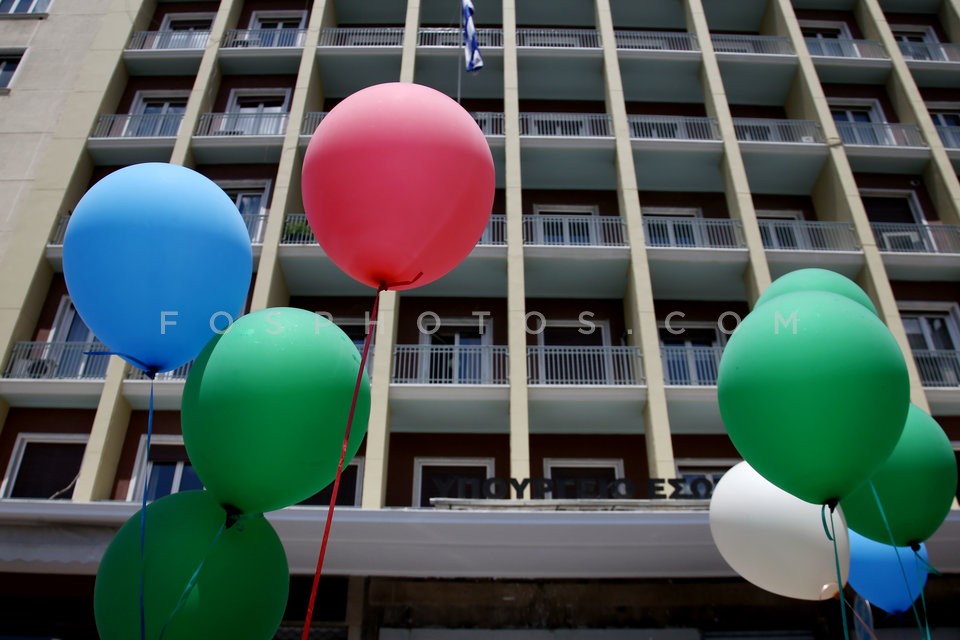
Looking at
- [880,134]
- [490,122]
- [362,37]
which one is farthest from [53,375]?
[880,134]

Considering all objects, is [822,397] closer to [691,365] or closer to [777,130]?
[691,365]

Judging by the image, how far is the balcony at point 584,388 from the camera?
11.8 m

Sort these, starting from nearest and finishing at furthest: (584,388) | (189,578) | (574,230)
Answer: (189,578) < (584,388) < (574,230)

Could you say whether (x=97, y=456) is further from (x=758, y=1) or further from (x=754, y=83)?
(x=758, y=1)

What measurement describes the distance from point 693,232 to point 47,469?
13.0 meters

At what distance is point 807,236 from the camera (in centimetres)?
1461

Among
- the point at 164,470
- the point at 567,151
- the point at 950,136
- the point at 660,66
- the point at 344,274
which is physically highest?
the point at 660,66

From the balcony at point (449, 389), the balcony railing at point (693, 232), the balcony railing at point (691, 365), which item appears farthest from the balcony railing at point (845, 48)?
the balcony at point (449, 389)

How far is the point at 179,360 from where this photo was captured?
12.0 ft

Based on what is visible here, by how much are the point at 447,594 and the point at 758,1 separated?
16432 mm

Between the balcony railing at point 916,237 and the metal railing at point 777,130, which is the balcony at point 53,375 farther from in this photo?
the balcony railing at point 916,237

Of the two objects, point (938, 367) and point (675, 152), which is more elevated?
point (675, 152)

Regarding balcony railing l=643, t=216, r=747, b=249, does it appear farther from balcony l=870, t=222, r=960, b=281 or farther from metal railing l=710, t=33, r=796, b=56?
metal railing l=710, t=33, r=796, b=56

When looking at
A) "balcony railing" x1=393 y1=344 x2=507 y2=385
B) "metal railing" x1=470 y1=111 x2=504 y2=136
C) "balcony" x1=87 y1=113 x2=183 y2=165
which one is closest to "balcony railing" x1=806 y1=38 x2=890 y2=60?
"metal railing" x1=470 y1=111 x2=504 y2=136
